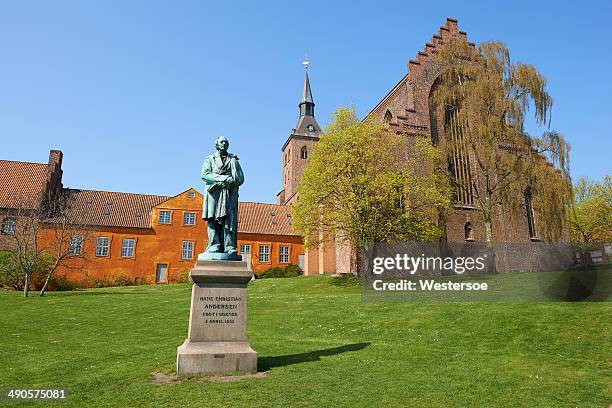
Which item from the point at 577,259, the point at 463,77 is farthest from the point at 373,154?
the point at 577,259

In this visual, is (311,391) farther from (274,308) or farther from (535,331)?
(274,308)

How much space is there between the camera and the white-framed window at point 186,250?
40.7 metres

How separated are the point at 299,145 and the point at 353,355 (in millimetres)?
58165

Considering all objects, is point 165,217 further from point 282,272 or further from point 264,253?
point 282,272

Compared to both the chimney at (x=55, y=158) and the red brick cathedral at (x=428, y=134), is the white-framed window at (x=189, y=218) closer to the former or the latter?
the red brick cathedral at (x=428, y=134)

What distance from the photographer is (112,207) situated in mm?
41406

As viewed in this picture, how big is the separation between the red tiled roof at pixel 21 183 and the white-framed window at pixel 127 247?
7667 millimetres

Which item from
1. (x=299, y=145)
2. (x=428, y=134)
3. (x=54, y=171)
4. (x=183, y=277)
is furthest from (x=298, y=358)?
(x=299, y=145)

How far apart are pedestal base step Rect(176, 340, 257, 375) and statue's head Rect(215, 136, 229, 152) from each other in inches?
166

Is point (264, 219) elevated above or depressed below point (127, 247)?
above

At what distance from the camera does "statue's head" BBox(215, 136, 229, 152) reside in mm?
10008

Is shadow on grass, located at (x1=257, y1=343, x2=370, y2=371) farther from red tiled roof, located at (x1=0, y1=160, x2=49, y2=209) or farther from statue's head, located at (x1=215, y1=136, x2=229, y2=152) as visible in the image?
red tiled roof, located at (x1=0, y1=160, x2=49, y2=209)

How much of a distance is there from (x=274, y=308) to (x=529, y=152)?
18.7 metres

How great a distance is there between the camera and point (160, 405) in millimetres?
6445
